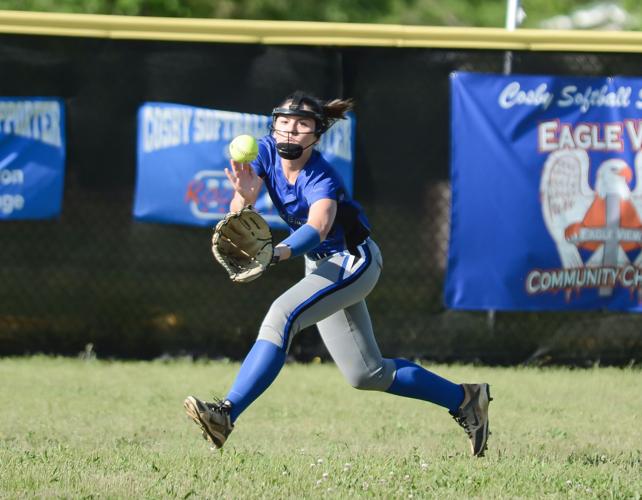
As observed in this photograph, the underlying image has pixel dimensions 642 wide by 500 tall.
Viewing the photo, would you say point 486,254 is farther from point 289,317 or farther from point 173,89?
point 289,317

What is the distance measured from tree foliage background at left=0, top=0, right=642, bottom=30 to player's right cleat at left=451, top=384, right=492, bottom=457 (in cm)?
1170

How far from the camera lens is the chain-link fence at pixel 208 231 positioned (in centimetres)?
871

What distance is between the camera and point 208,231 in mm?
8719

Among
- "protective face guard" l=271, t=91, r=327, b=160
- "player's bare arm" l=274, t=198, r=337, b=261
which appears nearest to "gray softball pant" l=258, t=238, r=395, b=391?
"player's bare arm" l=274, t=198, r=337, b=261

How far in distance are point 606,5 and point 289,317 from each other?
18125 mm

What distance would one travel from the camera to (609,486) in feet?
15.9

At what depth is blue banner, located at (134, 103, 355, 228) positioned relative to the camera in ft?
28.4

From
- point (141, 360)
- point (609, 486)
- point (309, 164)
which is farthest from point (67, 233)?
point (609, 486)

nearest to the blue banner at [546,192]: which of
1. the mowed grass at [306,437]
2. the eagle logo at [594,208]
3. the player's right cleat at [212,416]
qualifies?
the eagle logo at [594,208]

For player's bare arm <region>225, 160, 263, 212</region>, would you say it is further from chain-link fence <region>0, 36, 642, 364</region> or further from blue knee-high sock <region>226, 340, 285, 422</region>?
chain-link fence <region>0, 36, 642, 364</region>

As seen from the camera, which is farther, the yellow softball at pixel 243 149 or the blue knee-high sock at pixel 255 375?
the yellow softball at pixel 243 149

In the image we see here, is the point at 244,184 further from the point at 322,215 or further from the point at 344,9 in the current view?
the point at 344,9

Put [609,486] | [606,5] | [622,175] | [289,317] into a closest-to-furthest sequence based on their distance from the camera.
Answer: [609,486], [289,317], [622,175], [606,5]

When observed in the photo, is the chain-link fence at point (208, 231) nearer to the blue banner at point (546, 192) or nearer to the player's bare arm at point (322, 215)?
the blue banner at point (546, 192)
